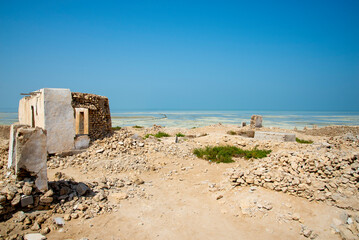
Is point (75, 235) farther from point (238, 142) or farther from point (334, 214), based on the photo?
point (238, 142)

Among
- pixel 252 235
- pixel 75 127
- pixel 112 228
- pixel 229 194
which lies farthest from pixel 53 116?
pixel 252 235

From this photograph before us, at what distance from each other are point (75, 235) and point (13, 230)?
3.81 feet

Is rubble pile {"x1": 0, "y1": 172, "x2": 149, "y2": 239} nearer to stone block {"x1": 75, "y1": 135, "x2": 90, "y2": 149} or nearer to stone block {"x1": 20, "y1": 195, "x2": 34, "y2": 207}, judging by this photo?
stone block {"x1": 20, "y1": 195, "x2": 34, "y2": 207}

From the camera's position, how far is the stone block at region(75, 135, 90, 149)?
937 centimetres

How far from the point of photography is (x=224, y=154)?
32.8 ft

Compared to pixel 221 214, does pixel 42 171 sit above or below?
above

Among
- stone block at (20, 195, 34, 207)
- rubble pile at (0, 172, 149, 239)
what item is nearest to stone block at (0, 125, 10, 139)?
rubble pile at (0, 172, 149, 239)

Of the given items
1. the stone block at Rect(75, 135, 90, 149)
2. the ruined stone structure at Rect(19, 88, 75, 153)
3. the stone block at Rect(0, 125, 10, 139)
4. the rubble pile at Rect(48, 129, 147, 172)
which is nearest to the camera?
the rubble pile at Rect(48, 129, 147, 172)

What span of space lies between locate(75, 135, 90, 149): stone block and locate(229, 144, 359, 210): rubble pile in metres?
6.41

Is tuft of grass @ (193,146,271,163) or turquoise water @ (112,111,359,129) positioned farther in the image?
turquoise water @ (112,111,359,129)

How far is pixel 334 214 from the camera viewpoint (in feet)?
15.9

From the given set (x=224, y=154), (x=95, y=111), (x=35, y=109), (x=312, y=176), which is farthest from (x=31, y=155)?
(x=224, y=154)

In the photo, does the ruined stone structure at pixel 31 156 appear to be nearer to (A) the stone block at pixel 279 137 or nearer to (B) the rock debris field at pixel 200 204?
(B) the rock debris field at pixel 200 204

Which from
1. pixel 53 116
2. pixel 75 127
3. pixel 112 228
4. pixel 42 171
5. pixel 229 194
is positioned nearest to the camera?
pixel 112 228
